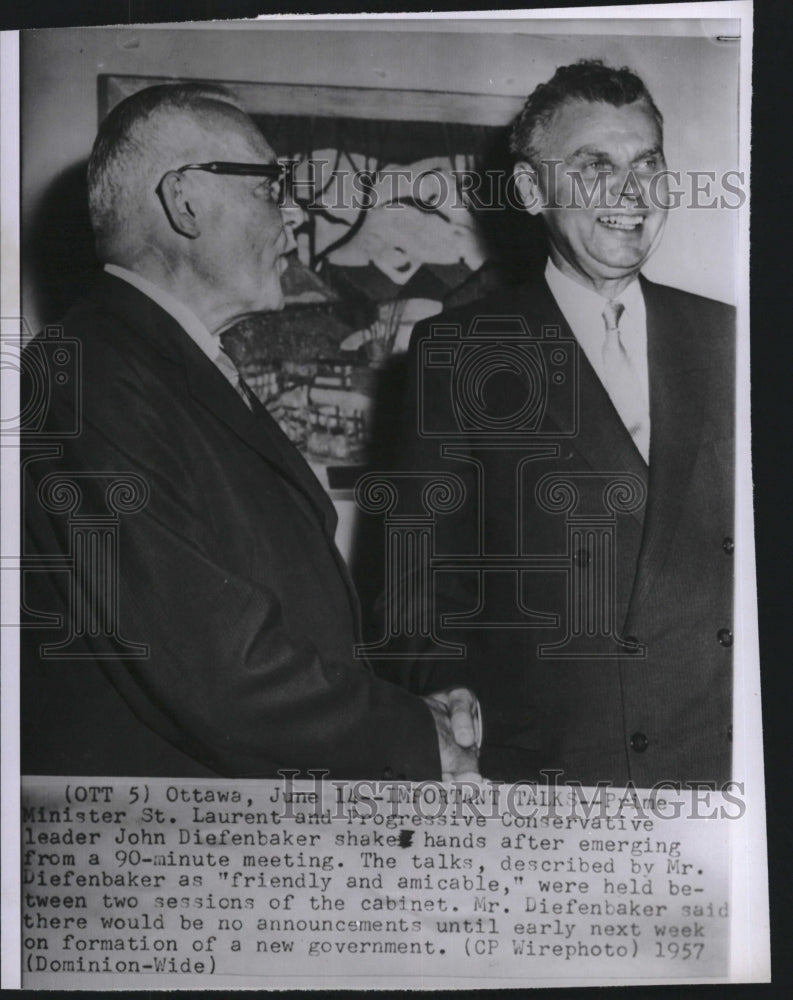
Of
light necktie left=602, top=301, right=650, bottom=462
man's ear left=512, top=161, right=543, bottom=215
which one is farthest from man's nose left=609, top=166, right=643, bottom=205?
light necktie left=602, top=301, right=650, bottom=462

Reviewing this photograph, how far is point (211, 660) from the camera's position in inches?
55.6

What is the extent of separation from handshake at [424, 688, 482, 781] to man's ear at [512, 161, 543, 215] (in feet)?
2.43

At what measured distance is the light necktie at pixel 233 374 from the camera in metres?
1.44

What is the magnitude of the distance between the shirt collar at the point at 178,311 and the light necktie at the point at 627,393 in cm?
60

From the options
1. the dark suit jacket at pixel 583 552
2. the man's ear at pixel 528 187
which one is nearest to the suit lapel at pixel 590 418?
the dark suit jacket at pixel 583 552

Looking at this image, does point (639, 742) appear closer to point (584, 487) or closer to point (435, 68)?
point (584, 487)

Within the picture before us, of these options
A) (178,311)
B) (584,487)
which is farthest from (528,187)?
(178,311)

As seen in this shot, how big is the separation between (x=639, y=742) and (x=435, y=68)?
3.51ft

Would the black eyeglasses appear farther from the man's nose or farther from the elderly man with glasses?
the man's nose

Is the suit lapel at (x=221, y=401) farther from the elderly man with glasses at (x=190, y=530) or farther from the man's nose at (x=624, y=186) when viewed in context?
the man's nose at (x=624, y=186)

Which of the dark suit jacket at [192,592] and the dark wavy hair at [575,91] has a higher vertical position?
the dark wavy hair at [575,91]

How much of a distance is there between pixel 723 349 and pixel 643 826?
0.73 meters

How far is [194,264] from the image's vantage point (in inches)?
56.8

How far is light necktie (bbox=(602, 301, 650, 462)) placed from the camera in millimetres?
1441
